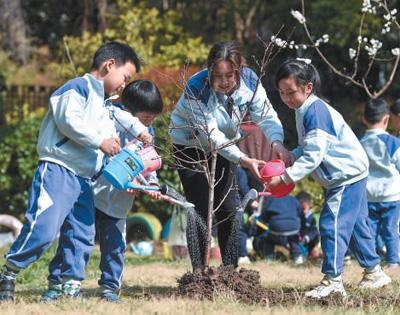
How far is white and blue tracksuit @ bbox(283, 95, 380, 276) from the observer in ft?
16.5

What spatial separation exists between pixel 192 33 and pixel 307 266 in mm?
10359

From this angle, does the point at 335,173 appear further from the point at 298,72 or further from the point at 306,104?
the point at 298,72

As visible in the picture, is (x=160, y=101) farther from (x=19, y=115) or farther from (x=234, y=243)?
(x=19, y=115)

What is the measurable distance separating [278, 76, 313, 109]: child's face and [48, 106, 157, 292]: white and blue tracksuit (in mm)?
952

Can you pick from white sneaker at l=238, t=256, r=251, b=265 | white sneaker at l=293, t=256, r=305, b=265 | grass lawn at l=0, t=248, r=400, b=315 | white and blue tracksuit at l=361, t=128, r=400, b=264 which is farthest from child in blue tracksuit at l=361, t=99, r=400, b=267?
white sneaker at l=238, t=256, r=251, b=265

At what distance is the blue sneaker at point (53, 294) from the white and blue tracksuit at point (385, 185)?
316 centimetres

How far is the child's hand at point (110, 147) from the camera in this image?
483cm

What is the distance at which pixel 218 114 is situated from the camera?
5.44 meters

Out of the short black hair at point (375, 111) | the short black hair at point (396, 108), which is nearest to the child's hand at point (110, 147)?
the short black hair at point (375, 111)

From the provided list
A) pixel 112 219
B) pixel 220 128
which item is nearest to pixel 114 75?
pixel 220 128

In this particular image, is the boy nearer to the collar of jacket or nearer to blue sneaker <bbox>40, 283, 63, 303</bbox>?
the collar of jacket

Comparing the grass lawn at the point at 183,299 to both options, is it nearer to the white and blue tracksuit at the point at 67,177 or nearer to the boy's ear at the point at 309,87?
the white and blue tracksuit at the point at 67,177

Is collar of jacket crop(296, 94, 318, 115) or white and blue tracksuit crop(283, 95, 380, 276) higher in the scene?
collar of jacket crop(296, 94, 318, 115)

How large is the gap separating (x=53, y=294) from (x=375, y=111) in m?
3.45
